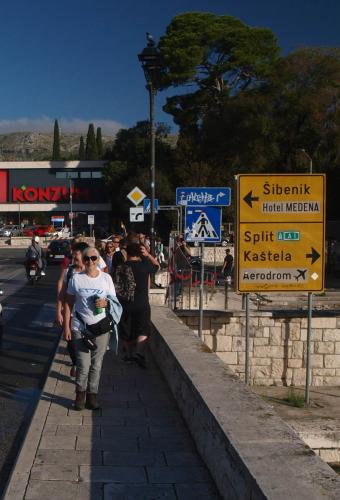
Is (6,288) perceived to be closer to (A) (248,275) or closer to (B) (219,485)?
(A) (248,275)

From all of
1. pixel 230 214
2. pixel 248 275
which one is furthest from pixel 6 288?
pixel 230 214

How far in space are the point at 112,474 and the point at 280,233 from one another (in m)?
5.35

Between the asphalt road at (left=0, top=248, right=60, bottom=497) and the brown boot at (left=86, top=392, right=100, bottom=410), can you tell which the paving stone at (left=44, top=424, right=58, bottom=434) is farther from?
the brown boot at (left=86, top=392, right=100, bottom=410)

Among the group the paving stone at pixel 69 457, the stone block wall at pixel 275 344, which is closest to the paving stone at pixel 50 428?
the paving stone at pixel 69 457

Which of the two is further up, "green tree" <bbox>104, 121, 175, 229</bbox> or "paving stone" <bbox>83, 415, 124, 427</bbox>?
"green tree" <bbox>104, 121, 175, 229</bbox>

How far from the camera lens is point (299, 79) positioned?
43062 millimetres

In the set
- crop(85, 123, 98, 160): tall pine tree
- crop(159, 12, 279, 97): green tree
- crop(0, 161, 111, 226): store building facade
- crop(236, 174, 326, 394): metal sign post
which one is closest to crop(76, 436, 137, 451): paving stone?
crop(236, 174, 326, 394): metal sign post

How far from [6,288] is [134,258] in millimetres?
14194

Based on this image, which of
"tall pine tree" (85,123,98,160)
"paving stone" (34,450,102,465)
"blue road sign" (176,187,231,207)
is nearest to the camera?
"paving stone" (34,450,102,465)

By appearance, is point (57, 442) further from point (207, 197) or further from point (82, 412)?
point (207, 197)

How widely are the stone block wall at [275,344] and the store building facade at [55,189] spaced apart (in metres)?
59.8

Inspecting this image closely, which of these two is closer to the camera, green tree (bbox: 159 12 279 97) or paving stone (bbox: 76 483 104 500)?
paving stone (bbox: 76 483 104 500)

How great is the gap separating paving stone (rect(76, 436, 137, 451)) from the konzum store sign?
68.4 m

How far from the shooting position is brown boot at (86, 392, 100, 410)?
20.3 ft
